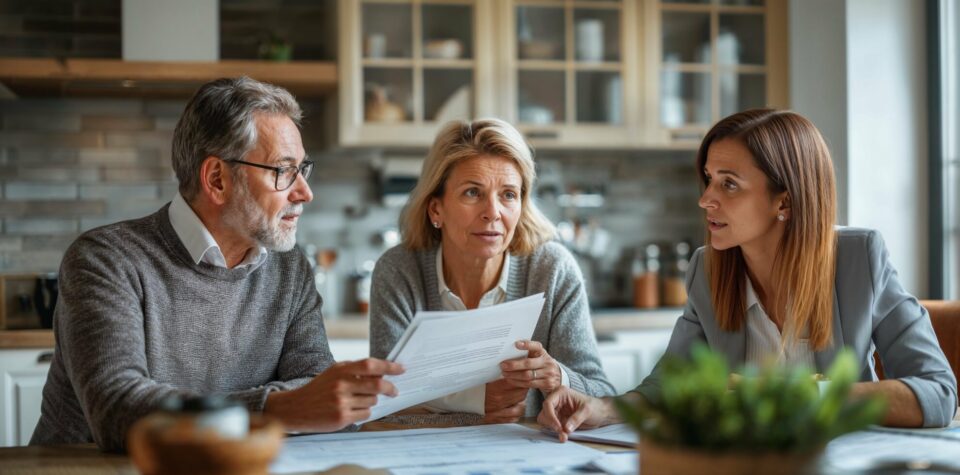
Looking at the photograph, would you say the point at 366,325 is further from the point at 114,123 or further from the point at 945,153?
the point at 945,153

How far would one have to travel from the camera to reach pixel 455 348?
1517mm

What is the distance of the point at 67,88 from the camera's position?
3.69 meters

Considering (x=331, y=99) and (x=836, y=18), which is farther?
(x=331, y=99)

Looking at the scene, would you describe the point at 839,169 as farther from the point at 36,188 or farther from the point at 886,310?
the point at 36,188

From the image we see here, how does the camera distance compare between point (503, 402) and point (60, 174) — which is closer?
point (503, 402)

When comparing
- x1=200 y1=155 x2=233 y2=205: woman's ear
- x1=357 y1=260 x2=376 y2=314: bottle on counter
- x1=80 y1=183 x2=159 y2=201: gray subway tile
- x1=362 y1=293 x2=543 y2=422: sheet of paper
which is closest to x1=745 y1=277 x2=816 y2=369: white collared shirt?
x1=362 y1=293 x2=543 y2=422: sheet of paper

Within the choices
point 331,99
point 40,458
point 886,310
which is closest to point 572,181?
point 331,99

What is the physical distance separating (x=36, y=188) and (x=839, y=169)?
321 cm

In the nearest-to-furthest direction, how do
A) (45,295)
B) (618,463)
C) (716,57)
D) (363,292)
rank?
(618,463), (45,295), (363,292), (716,57)

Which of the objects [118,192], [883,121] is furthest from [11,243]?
[883,121]

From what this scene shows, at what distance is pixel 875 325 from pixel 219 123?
1.32 meters

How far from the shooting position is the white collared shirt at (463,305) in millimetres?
2074

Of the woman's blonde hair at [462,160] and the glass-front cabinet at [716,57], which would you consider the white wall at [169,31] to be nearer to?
the woman's blonde hair at [462,160]

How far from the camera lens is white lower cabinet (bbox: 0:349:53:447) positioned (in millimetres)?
3229
